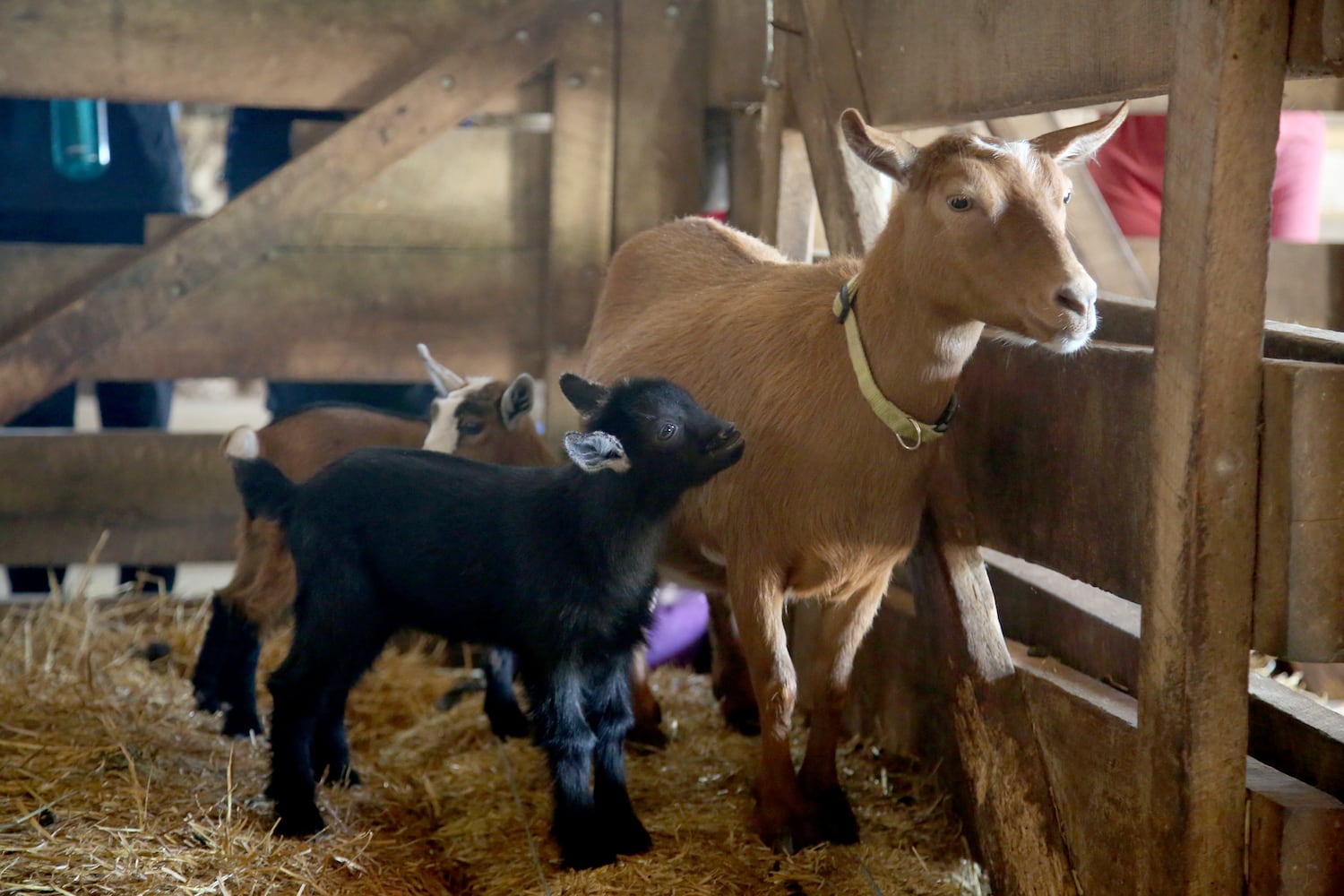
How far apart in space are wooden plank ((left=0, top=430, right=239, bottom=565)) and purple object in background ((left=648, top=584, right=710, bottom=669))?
5.21ft

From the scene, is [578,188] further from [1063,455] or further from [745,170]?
[1063,455]

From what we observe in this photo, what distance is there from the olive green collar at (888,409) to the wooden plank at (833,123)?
61cm

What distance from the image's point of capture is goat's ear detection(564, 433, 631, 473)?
9.59ft

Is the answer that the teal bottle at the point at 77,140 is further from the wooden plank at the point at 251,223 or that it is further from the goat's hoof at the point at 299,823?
the goat's hoof at the point at 299,823

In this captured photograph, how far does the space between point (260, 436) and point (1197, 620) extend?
2.96 metres

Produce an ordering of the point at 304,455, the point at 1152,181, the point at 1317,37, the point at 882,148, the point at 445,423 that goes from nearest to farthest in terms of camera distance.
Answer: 1. the point at 1317,37
2. the point at 882,148
3. the point at 445,423
4. the point at 304,455
5. the point at 1152,181

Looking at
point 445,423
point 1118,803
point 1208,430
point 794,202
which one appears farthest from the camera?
point 794,202

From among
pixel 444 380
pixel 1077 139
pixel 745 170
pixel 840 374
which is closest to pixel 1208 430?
pixel 1077 139

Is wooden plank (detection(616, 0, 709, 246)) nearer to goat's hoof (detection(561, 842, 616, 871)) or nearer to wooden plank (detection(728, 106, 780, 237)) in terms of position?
wooden plank (detection(728, 106, 780, 237))

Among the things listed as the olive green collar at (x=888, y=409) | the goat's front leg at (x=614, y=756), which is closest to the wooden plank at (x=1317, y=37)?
the olive green collar at (x=888, y=409)

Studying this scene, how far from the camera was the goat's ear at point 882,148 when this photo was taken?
275 cm

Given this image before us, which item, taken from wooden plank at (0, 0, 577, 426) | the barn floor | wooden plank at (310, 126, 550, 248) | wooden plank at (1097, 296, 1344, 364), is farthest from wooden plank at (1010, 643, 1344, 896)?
wooden plank at (0, 0, 577, 426)

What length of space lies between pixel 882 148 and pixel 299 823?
2.10 m

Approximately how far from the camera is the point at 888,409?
9.50 ft
